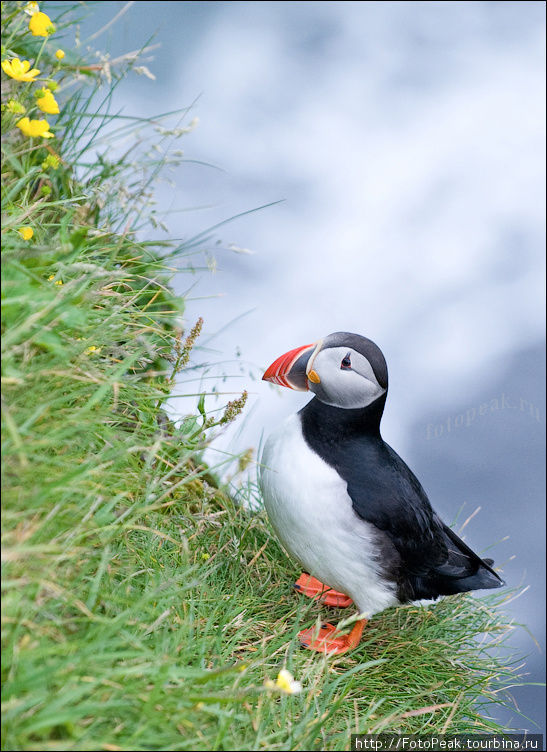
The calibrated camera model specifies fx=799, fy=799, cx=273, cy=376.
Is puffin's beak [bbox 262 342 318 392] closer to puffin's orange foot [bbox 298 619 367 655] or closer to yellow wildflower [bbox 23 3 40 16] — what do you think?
puffin's orange foot [bbox 298 619 367 655]

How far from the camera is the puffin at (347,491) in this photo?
3154mm

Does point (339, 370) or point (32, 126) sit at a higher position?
point (32, 126)

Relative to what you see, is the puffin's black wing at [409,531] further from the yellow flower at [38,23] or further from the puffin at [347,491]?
the yellow flower at [38,23]

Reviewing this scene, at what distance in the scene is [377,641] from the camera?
3486 millimetres

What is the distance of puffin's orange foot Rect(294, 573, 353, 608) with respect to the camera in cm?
354

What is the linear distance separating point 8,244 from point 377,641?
227 centimetres

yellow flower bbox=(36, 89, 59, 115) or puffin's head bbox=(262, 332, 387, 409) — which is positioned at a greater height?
yellow flower bbox=(36, 89, 59, 115)

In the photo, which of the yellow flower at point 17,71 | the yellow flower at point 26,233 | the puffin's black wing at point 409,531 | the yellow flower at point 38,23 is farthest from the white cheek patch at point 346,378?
the yellow flower at point 38,23

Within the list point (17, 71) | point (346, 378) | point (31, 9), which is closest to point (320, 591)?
point (346, 378)

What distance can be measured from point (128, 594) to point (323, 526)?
95 cm

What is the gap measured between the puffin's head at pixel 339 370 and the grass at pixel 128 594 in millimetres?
335

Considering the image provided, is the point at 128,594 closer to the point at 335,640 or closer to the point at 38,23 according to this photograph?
the point at 335,640

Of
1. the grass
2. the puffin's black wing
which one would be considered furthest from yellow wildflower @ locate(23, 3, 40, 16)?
the puffin's black wing

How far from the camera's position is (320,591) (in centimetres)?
349
